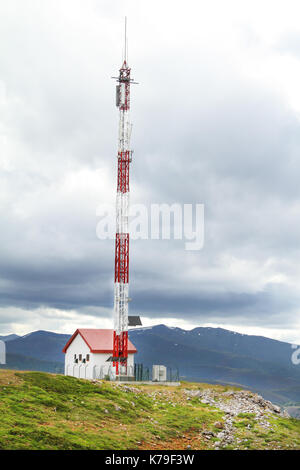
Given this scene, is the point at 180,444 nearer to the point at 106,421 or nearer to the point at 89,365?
the point at 106,421

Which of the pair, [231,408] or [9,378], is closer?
[9,378]

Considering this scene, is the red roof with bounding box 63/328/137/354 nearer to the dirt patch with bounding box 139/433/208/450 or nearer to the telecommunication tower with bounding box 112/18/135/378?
the telecommunication tower with bounding box 112/18/135/378

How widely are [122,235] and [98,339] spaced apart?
13288mm

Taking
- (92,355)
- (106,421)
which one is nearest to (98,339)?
(92,355)

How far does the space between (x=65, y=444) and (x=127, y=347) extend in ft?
106

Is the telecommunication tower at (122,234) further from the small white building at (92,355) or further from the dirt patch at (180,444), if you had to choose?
the dirt patch at (180,444)

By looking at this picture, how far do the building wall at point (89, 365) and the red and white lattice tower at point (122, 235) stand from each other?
171 cm

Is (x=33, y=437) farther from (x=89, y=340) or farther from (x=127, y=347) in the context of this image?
(x=89, y=340)

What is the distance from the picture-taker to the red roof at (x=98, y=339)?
2328 inches

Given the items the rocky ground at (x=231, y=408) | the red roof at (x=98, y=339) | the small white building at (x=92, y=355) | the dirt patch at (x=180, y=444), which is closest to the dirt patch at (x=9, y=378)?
the dirt patch at (x=180, y=444)

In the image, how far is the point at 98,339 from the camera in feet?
202

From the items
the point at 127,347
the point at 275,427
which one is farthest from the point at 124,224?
the point at 275,427
